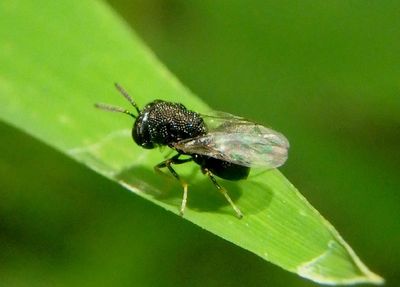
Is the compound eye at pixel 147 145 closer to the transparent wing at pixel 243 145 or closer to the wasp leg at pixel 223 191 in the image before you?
the transparent wing at pixel 243 145

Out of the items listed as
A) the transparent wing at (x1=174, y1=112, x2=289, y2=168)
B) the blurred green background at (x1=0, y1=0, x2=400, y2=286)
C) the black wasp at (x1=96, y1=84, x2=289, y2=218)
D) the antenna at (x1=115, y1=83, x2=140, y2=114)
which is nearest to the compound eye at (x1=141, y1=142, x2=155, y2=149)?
the black wasp at (x1=96, y1=84, x2=289, y2=218)

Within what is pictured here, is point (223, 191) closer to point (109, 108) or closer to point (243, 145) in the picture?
point (243, 145)

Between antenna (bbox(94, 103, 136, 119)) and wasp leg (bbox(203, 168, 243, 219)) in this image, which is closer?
wasp leg (bbox(203, 168, 243, 219))

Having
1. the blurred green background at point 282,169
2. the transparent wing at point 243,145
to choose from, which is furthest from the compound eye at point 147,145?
the blurred green background at point 282,169

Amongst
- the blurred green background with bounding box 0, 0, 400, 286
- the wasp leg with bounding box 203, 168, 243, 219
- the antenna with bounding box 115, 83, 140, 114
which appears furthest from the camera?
the blurred green background with bounding box 0, 0, 400, 286

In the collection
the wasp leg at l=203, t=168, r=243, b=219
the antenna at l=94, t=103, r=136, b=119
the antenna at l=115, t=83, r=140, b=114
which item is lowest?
the wasp leg at l=203, t=168, r=243, b=219

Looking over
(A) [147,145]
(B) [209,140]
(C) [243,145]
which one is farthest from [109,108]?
(C) [243,145]

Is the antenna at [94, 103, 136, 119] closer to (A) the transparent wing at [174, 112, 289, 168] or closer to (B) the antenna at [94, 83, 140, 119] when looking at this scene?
(B) the antenna at [94, 83, 140, 119]

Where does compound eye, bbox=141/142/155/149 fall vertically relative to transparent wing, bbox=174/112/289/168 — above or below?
below
